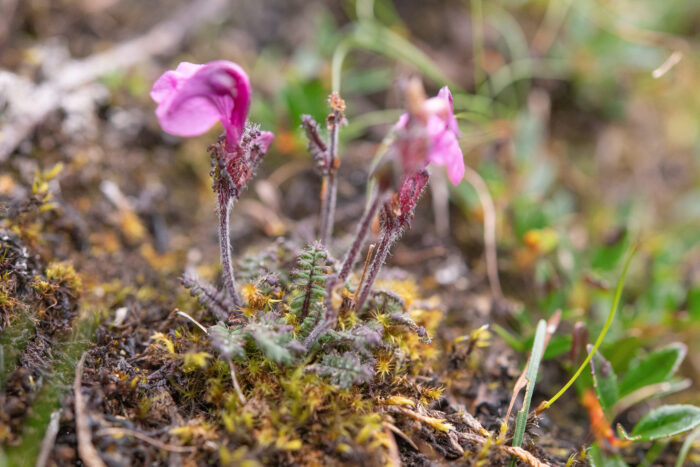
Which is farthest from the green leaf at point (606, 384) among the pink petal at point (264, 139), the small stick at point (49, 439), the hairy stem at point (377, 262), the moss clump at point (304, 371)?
the small stick at point (49, 439)

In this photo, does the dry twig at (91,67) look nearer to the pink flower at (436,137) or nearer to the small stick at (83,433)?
the small stick at (83,433)

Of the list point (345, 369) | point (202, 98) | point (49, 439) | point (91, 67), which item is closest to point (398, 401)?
point (345, 369)

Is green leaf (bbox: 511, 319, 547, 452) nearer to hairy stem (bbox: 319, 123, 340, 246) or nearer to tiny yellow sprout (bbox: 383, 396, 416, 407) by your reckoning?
tiny yellow sprout (bbox: 383, 396, 416, 407)

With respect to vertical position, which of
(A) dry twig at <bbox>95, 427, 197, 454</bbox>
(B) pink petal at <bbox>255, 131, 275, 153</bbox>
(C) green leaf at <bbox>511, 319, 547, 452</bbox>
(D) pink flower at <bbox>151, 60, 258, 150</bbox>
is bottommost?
(C) green leaf at <bbox>511, 319, 547, 452</bbox>

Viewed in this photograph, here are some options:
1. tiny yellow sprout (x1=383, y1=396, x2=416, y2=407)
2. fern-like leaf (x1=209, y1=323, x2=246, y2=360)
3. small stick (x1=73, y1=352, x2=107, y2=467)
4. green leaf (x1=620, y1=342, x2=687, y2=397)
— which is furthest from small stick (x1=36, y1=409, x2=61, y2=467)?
green leaf (x1=620, y1=342, x2=687, y2=397)

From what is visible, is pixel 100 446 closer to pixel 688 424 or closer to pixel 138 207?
pixel 138 207

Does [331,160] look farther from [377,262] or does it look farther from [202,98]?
[202,98]
